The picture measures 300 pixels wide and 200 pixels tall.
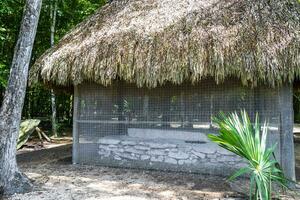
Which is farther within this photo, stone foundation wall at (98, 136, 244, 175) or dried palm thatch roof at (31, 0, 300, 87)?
stone foundation wall at (98, 136, 244, 175)

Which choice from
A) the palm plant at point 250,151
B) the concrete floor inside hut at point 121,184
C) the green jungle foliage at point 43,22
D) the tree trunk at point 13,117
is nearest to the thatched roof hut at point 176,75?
the concrete floor inside hut at point 121,184

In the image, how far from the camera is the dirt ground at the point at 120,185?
4395 mm

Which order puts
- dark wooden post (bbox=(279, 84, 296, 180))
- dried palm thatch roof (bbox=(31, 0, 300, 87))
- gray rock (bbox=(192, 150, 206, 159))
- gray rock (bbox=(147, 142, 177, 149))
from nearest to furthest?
dried palm thatch roof (bbox=(31, 0, 300, 87)) → dark wooden post (bbox=(279, 84, 296, 180)) → gray rock (bbox=(192, 150, 206, 159)) → gray rock (bbox=(147, 142, 177, 149))

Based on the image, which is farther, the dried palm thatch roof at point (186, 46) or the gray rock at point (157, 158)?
the gray rock at point (157, 158)

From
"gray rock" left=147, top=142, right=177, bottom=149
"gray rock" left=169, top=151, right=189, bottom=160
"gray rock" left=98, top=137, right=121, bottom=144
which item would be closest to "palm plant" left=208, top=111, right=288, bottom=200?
"gray rock" left=169, top=151, right=189, bottom=160

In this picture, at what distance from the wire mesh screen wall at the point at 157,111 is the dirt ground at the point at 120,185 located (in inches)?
24.6

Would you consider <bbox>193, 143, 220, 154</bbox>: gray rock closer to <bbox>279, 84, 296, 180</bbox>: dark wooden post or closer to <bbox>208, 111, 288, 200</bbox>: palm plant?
<bbox>279, 84, 296, 180</bbox>: dark wooden post

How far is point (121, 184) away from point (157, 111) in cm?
163

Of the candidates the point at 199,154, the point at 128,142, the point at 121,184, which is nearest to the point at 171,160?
the point at 199,154

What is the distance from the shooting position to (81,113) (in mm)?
6789

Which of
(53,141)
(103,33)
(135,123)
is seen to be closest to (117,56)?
(103,33)

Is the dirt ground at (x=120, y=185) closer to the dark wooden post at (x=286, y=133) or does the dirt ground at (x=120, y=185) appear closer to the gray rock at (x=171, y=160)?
the gray rock at (x=171, y=160)

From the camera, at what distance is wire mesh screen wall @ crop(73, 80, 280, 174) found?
5449mm

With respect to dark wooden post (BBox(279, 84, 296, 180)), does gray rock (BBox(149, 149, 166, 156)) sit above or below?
below
